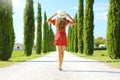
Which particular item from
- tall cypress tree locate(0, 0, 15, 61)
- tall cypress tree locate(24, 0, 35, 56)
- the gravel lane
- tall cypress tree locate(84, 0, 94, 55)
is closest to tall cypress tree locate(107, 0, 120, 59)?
tall cypress tree locate(0, 0, 15, 61)

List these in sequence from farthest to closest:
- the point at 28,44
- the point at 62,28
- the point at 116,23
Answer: the point at 28,44, the point at 116,23, the point at 62,28

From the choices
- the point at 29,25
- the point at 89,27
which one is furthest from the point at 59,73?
the point at 29,25

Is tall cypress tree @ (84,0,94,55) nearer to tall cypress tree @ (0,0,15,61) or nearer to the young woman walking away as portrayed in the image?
tall cypress tree @ (0,0,15,61)

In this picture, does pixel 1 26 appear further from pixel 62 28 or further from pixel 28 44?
pixel 28 44

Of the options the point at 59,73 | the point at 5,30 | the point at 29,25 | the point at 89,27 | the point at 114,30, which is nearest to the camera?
the point at 59,73

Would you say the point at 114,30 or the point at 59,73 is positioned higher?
the point at 114,30

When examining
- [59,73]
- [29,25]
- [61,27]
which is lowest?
[59,73]

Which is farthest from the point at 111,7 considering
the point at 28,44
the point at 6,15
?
the point at 28,44

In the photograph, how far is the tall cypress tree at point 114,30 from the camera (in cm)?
2494

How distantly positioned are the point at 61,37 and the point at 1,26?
12.6 m

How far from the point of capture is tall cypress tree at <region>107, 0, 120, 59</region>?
24.9m

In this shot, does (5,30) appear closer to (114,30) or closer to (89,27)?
(114,30)

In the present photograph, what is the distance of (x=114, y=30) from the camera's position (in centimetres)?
2527

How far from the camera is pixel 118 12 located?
25.3 m
